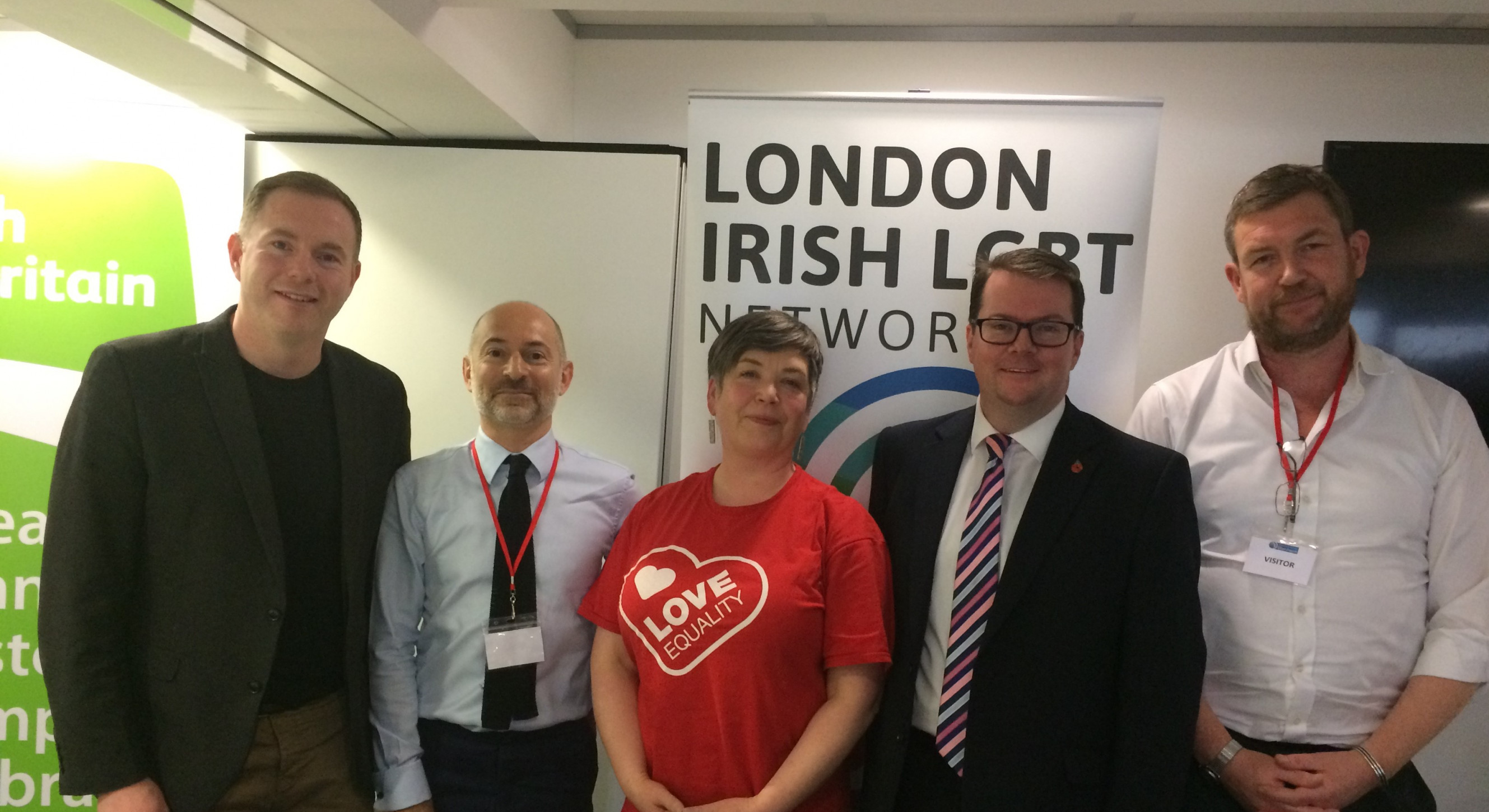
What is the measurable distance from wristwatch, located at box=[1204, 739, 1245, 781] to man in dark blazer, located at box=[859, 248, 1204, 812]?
9.1 inches

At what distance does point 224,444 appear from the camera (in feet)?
6.28

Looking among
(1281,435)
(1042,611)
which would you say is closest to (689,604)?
(1042,611)

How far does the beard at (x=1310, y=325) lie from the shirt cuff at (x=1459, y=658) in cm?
73

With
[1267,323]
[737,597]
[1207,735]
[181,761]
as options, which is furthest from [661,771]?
[1267,323]

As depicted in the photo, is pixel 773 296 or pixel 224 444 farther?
pixel 773 296

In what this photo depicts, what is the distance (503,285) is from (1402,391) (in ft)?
9.15

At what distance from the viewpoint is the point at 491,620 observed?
6.84 ft

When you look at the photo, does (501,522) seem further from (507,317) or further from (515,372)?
(507,317)

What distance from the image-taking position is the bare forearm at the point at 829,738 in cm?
171

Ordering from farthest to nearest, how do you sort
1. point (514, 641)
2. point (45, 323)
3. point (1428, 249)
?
point (45, 323) < point (1428, 249) < point (514, 641)

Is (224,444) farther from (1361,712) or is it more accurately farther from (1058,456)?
(1361,712)

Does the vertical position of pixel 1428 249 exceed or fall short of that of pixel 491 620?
it exceeds it

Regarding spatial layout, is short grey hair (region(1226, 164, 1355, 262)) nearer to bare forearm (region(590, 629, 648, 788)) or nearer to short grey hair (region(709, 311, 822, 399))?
short grey hair (region(709, 311, 822, 399))

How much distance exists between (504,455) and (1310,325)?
81.9 inches
